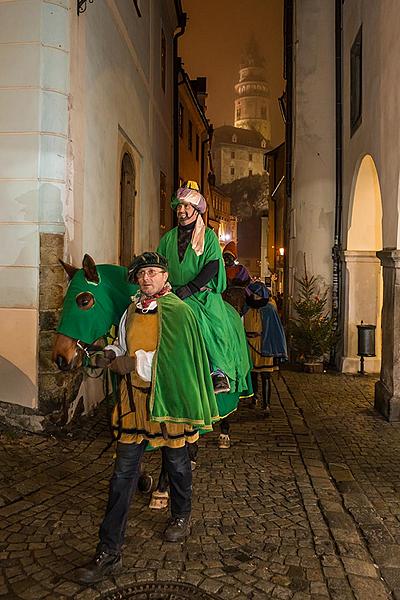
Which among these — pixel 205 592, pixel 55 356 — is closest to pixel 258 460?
pixel 205 592

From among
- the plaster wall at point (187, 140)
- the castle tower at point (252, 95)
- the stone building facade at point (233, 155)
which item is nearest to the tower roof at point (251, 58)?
the castle tower at point (252, 95)

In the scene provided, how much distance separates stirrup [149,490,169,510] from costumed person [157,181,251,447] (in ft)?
3.31

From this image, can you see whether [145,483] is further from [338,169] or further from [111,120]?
[338,169]

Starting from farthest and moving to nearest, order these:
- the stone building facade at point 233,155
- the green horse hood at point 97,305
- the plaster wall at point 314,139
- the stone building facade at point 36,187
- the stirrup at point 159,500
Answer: the stone building facade at point 233,155 < the plaster wall at point 314,139 < the stone building facade at point 36,187 < the stirrup at point 159,500 < the green horse hood at point 97,305

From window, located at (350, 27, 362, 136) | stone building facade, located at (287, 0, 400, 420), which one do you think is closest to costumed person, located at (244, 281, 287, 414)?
stone building facade, located at (287, 0, 400, 420)

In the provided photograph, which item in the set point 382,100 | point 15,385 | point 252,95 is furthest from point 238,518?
point 252,95

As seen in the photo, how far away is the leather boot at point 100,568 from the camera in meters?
3.94

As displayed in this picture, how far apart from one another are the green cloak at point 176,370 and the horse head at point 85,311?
48 cm

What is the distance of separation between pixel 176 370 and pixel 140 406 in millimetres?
376

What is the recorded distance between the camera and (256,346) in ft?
29.8

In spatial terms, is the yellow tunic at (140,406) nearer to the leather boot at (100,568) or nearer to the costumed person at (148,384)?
the costumed person at (148,384)

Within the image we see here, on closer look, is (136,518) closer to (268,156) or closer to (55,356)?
(55,356)

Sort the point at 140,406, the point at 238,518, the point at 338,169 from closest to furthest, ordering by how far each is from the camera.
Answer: the point at 140,406
the point at 238,518
the point at 338,169

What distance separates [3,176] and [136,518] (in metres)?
4.48
